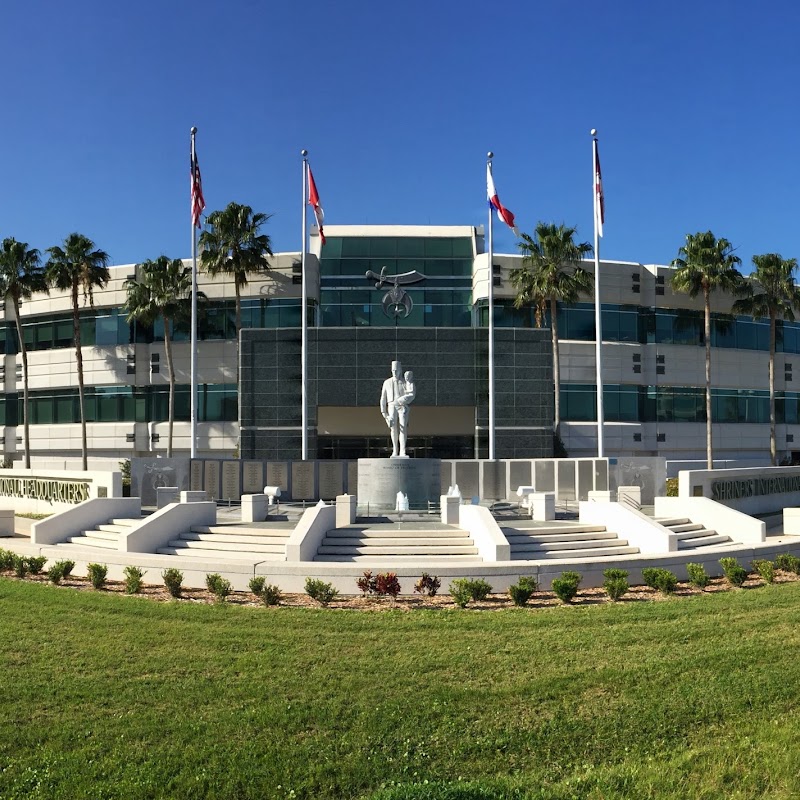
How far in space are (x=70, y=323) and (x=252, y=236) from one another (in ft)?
51.3

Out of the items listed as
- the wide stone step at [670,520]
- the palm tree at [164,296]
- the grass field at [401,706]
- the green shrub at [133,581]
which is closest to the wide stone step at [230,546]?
the green shrub at [133,581]

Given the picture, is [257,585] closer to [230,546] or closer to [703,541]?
[230,546]

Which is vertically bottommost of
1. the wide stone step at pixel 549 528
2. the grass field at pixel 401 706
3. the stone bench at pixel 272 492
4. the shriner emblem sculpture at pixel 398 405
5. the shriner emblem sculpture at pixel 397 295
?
the grass field at pixel 401 706

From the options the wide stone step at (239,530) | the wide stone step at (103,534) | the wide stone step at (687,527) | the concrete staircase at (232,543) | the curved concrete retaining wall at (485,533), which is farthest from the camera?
the wide stone step at (687,527)

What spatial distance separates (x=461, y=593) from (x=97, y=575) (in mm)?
8422

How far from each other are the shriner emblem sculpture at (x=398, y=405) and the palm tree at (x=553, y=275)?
17.8 metres

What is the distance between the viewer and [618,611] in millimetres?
15102

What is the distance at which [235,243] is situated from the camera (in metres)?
45.0

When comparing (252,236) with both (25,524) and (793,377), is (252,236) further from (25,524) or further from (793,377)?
(793,377)

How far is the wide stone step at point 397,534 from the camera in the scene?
21766mm

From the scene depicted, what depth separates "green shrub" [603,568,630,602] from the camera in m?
16.4

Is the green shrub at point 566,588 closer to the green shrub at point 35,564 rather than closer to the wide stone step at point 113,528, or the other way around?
the green shrub at point 35,564

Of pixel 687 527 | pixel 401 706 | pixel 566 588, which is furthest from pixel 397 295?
pixel 401 706

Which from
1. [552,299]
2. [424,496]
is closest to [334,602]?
[424,496]
